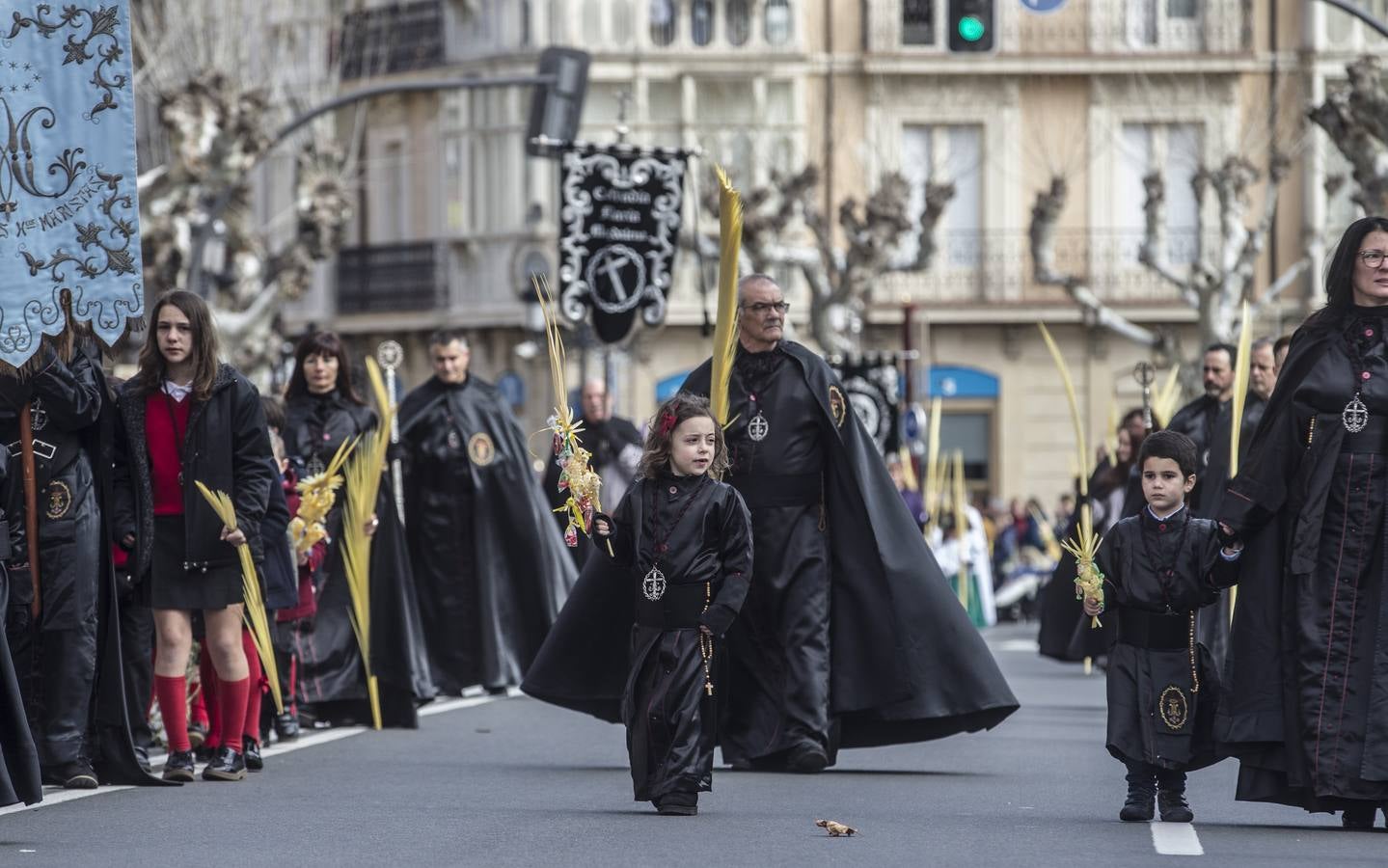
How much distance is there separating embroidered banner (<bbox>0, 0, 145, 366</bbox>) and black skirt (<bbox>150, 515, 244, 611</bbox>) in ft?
3.18

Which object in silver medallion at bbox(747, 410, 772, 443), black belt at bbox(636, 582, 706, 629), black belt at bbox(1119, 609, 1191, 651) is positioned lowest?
black belt at bbox(1119, 609, 1191, 651)

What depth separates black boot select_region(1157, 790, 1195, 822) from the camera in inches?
396

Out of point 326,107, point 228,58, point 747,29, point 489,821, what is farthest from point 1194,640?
point 747,29

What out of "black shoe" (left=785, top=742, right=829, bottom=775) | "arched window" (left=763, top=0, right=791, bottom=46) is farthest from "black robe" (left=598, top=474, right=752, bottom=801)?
"arched window" (left=763, top=0, right=791, bottom=46)

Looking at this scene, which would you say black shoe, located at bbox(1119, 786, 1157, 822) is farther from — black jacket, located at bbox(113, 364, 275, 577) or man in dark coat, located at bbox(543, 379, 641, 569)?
man in dark coat, located at bbox(543, 379, 641, 569)

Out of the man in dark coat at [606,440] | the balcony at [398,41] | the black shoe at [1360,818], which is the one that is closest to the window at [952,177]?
the balcony at [398,41]

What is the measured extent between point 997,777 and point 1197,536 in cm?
226

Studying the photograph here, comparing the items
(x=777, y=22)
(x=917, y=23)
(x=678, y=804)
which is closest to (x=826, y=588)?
(x=678, y=804)

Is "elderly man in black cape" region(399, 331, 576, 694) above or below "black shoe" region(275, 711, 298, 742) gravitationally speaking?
above

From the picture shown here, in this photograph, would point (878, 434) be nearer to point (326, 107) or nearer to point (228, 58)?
point (326, 107)

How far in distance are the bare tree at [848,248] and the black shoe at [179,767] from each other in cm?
2500

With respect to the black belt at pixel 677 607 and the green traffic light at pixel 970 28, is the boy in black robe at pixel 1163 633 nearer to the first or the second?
the black belt at pixel 677 607

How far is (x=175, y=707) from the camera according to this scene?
37.1 feet

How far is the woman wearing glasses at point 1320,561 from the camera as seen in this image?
9.74 metres
